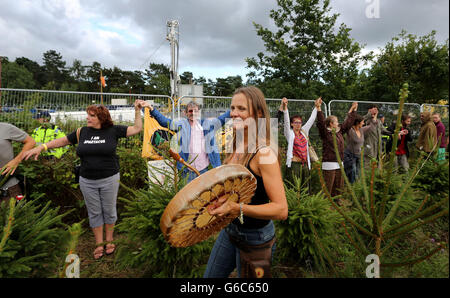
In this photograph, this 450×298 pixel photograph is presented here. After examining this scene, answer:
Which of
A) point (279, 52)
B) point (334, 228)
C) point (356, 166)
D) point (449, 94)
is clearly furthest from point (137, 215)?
point (279, 52)

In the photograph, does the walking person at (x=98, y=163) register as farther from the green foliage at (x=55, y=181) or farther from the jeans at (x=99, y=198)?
the green foliage at (x=55, y=181)

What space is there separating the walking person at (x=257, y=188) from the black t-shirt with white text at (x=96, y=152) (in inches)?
87.8

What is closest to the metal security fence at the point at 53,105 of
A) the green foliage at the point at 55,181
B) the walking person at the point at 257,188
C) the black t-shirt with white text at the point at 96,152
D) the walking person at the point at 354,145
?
the green foliage at the point at 55,181

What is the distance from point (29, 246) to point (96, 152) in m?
1.76

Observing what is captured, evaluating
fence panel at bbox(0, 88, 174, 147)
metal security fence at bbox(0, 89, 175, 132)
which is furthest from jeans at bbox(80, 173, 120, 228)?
metal security fence at bbox(0, 89, 175, 132)

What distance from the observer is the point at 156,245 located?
230 centimetres

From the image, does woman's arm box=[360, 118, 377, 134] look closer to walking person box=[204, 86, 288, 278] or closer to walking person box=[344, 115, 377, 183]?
walking person box=[344, 115, 377, 183]

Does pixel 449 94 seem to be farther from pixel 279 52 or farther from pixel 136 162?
pixel 279 52

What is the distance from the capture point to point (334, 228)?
8.71ft

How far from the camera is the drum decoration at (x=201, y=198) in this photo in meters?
1.10

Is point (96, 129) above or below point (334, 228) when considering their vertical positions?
above

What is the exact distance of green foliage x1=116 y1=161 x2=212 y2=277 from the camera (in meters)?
2.29

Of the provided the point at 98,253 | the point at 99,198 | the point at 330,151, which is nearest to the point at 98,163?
the point at 99,198
